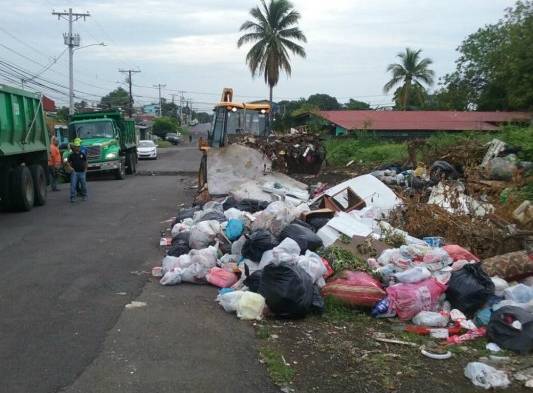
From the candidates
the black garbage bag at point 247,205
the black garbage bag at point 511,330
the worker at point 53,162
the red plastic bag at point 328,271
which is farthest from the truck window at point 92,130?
the black garbage bag at point 511,330

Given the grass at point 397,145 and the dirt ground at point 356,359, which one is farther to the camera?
the grass at point 397,145

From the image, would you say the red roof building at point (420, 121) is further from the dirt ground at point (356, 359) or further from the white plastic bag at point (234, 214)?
the dirt ground at point (356, 359)

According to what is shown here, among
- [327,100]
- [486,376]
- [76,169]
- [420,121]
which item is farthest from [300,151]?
[327,100]

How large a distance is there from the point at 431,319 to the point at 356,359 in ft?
4.08

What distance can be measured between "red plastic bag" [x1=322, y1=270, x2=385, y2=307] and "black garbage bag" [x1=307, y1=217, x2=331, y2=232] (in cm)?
225

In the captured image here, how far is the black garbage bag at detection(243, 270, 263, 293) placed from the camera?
6.26 metres

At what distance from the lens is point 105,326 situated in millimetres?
5352

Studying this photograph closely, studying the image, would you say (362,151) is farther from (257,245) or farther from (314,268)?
(314,268)

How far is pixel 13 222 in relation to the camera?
1155 cm

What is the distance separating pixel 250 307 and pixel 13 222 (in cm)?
757

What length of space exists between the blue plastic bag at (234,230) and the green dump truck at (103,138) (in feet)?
44.6

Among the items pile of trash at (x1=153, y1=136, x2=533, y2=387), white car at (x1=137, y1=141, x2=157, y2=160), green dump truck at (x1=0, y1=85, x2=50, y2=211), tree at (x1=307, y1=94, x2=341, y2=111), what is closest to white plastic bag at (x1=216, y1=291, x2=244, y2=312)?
pile of trash at (x1=153, y1=136, x2=533, y2=387)

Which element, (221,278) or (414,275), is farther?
(221,278)

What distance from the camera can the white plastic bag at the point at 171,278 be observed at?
6902 millimetres
